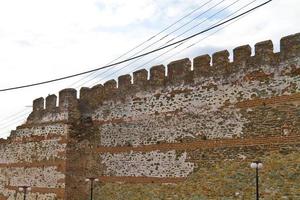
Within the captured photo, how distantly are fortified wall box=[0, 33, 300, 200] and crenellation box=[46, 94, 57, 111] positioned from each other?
0.05m

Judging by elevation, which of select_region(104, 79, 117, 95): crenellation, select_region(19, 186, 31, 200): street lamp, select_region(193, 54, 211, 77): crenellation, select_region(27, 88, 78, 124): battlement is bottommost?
select_region(19, 186, 31, 200): street lamp

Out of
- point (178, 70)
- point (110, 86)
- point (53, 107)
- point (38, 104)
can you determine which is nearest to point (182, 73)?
point (178, 70)

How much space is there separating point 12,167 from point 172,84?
401 inches

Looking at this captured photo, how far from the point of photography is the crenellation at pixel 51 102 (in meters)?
21.4

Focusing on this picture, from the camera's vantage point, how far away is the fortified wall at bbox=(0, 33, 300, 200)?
14.2 meters

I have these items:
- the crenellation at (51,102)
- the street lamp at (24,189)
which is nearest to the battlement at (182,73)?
the crenellation at (51,102)

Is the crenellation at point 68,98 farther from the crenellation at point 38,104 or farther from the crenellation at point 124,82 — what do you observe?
the crenellation at point 124,82

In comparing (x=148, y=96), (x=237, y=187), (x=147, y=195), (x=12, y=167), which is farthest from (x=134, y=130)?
(x=12, y=167)

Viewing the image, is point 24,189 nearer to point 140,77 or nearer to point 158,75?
point 140,77

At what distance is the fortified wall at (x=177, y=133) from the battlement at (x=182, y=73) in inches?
1.4

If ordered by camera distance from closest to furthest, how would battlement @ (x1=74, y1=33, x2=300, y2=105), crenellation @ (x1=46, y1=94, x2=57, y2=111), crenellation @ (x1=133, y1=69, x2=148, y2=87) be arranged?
1. battlement @ (x1=74, y1=33, x2=300, y2=105)
2. crenellation @ (x1=133, y1=69, x2=148, y2=87)
3. crenellation @ (x1=46, y1=94, x2=57, y2=111)

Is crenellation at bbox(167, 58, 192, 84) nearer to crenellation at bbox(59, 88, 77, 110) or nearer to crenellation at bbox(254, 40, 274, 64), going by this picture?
Result: crenellation at bbox(254, 40, 274, 64)

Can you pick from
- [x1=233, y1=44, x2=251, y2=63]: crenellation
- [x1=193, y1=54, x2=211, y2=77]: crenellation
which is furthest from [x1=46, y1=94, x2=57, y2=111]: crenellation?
[x1=233, y1=44, x2=251, y2=63]: crenellation

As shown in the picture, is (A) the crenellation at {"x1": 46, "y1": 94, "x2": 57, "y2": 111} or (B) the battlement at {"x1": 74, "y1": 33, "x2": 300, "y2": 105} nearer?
(B) the battlement at {"x1": 74, "y1": 33, "x2": 300, "y2": 105}
